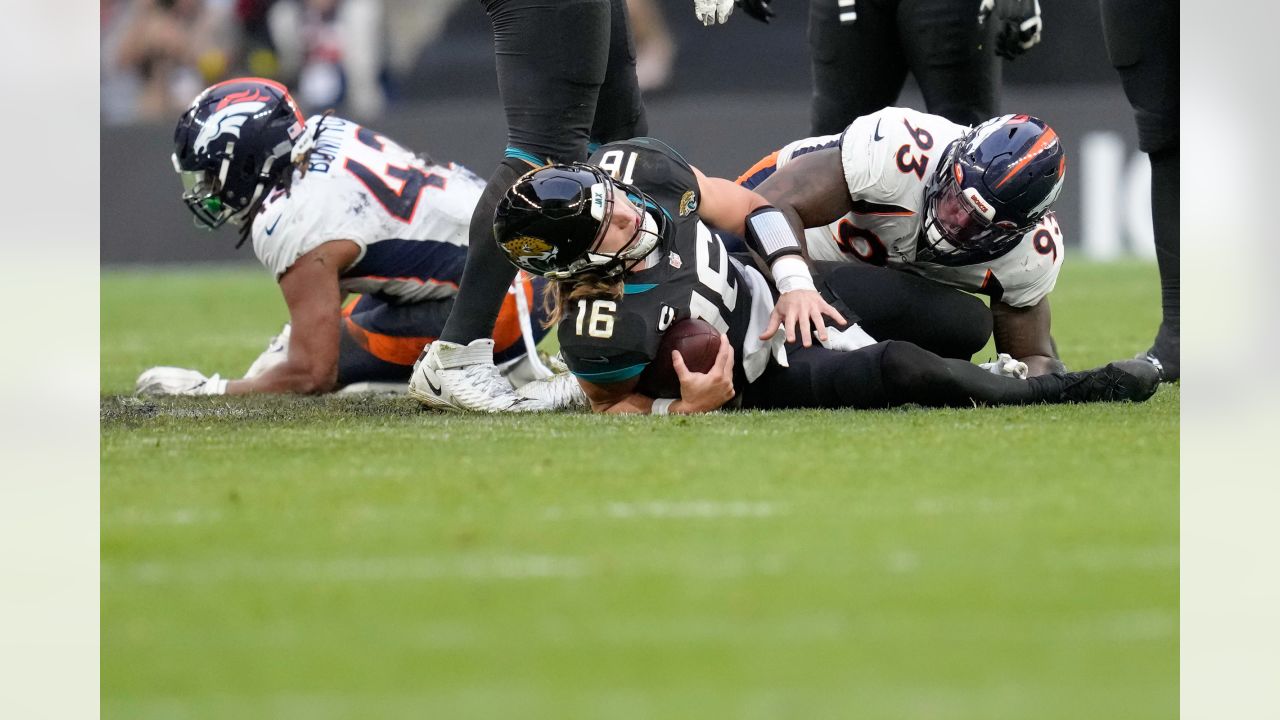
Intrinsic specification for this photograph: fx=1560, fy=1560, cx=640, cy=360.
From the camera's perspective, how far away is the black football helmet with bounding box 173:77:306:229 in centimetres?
479

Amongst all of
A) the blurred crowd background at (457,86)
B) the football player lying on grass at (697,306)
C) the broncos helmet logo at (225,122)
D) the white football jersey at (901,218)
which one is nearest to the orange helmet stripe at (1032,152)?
the football player lying on grass at (697,306)

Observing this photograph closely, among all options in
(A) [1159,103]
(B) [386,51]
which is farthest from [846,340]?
(B) [386,51]

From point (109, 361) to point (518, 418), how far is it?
300 cm

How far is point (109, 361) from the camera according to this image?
6312 mm

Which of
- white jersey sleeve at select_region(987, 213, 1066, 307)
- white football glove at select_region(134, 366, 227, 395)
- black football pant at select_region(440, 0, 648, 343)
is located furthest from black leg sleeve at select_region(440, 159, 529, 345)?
white jersey sleeve at select_region(987, 213, 1066, 307)

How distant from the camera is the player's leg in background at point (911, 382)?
3.80m

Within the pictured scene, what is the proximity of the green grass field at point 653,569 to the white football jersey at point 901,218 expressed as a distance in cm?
64

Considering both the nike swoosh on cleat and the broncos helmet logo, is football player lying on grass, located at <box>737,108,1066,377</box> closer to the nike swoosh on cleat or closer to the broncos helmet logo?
the nike swoosh on cleat

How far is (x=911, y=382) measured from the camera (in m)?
3.80

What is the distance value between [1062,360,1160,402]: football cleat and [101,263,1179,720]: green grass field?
221mm

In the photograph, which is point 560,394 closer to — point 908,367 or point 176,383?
point 908,367
